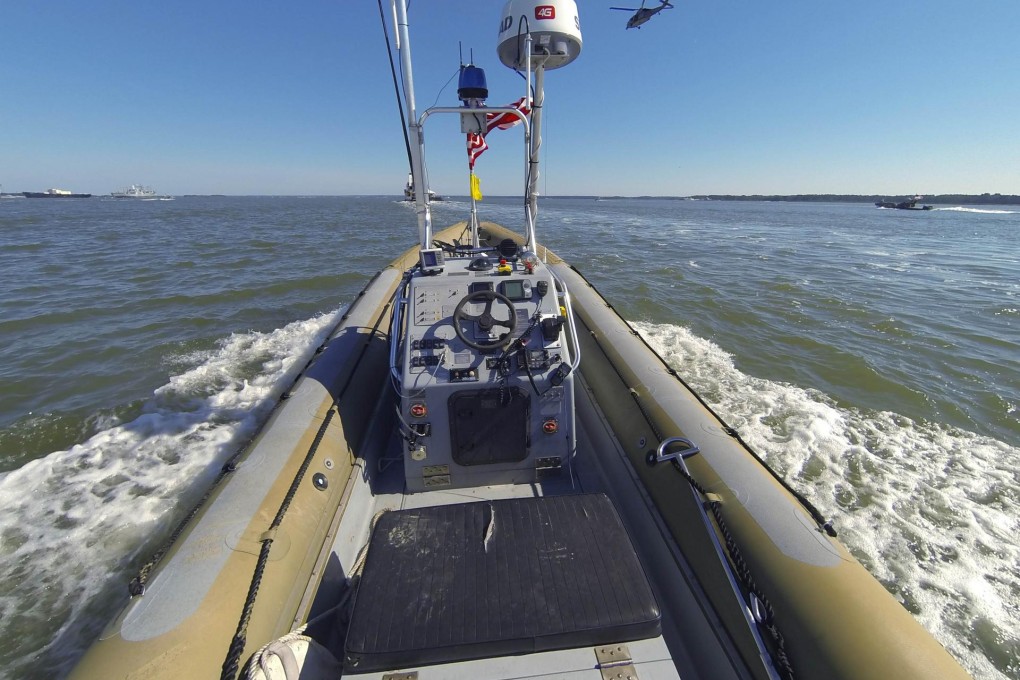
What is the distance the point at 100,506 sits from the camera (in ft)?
14.3

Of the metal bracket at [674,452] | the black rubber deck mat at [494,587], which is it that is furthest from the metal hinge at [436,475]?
the metal bracket at [674,452]

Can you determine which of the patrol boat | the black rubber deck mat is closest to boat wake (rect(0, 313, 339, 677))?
the patrol boat

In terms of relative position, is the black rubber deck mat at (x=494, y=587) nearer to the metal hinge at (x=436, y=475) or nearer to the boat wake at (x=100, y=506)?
the metal hinge at (x=436, y=475)

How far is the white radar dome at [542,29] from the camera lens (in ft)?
13.7

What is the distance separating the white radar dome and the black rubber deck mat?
13.9ft

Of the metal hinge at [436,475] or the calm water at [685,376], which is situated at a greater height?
the metal hinge at [436,475]

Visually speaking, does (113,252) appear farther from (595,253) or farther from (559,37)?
(559,37)

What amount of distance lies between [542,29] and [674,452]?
402 cm

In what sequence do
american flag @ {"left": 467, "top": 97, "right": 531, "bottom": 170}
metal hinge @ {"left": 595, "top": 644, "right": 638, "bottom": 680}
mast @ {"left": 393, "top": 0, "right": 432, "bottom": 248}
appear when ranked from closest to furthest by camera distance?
metal hinge @ {"left": 595, "top": 644, "right": 638, "bottom": 680} < mast @ {"left": 393, "top": 0, "right": 432, "bottom": 248} < american flag @ {"left": 467, "top": 97, "right": 531, "bottom": 170}

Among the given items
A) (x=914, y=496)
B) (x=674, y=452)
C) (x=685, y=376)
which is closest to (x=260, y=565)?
(x=674, y=452)

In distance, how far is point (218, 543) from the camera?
2283 millimetres

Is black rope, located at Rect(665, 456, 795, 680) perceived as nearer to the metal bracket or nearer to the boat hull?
the boat hull

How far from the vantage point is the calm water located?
145 inches

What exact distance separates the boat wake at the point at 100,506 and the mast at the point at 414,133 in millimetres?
3679
